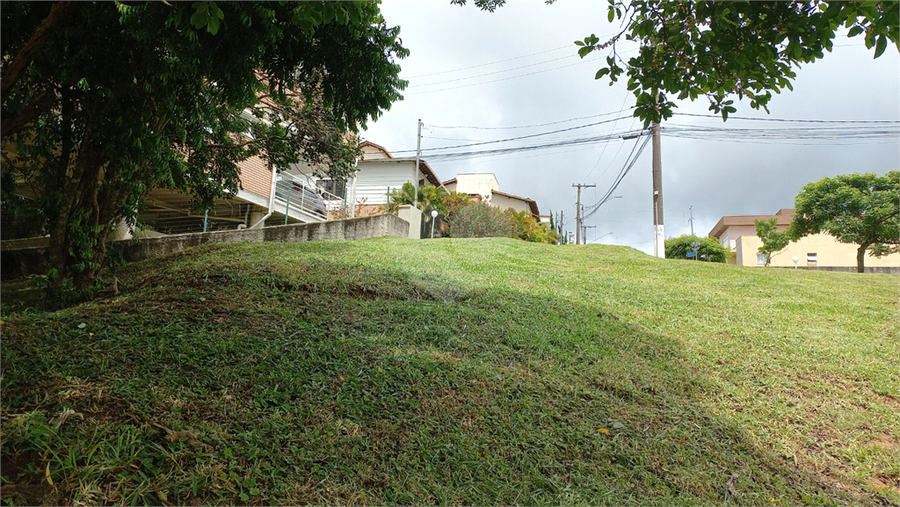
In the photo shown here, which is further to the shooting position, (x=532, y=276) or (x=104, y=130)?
(x=532, y=276)

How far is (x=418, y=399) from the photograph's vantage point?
3.59m

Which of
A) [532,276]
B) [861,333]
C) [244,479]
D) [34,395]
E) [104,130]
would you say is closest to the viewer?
[244,479]

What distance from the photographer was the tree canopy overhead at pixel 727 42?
9.71ft

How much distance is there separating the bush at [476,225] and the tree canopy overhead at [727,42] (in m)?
14.7

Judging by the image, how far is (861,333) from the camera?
251 inches

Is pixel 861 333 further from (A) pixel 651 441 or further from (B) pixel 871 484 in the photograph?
(A) pixel 651 441

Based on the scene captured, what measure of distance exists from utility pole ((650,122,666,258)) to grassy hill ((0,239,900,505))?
897 cm

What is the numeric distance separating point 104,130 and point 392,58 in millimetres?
2974

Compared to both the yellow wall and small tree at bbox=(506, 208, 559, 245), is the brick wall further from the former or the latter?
the yellow wall

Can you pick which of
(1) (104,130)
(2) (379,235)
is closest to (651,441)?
(1) (104,130)

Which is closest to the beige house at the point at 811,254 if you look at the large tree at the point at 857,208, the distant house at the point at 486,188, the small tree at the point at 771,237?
the small tree at the point at 771,237

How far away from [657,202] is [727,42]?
534 inches

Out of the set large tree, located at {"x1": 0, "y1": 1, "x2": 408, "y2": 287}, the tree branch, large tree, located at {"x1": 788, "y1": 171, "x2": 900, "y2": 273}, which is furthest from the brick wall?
large tree, located at {"x1": 788, "y1": 171, "x2": 900, "y2": 273}

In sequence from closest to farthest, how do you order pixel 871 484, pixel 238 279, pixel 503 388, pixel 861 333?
pixel 871 484 < pixel 503 388 < pixel 238 279 < pixel 861 333
